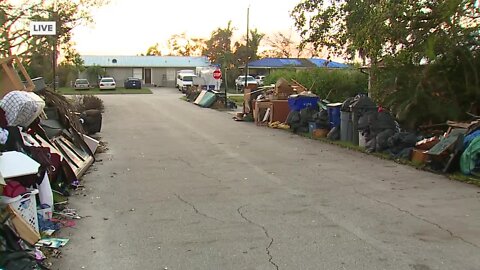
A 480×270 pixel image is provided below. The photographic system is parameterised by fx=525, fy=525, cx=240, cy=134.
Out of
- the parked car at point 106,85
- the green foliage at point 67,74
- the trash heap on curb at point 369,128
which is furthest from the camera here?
the green foliage at point 67,74

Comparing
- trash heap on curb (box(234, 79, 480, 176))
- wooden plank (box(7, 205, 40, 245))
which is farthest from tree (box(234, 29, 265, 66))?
wooden plank (box(7, 205, 40, 245))

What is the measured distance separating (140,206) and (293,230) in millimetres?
2469

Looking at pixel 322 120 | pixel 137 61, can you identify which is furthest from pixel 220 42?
pixel 322 120

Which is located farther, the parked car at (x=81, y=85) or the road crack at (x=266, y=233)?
the parked car at (x=81, y=85)

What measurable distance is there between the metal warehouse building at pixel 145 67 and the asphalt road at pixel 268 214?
194ft

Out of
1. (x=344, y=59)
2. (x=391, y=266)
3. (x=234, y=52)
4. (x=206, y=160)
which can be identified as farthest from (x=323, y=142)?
(x=234, y=52)

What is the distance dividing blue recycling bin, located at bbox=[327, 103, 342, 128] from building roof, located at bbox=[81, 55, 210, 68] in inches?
2179

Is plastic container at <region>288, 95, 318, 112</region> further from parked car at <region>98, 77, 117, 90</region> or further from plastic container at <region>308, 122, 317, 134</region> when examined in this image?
parked car at <region>98, 77, 117, 90</region>

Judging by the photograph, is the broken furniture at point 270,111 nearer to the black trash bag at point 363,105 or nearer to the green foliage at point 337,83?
the green foliage at point 337,83

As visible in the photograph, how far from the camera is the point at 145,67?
70.9 meters

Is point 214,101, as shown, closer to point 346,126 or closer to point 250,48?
point 346,126

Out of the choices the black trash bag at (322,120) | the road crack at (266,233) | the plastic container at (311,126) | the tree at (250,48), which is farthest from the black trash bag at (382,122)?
the tree at (250,48)

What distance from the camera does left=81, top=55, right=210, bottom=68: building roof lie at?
70688 mm

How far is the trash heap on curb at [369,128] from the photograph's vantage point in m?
10.4
